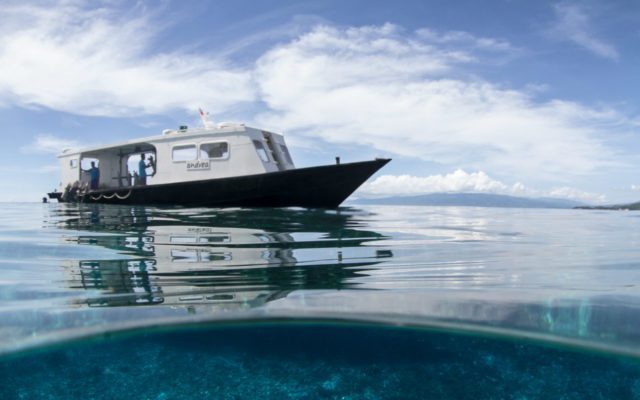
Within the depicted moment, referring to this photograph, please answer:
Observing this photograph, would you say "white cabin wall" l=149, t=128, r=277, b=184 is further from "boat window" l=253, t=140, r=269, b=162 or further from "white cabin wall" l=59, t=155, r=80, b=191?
"white cabin wall" l=59, t=155, r=80, b=191

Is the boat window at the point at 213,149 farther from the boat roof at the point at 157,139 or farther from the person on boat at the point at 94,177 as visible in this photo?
the person on boat at the point at 94,177

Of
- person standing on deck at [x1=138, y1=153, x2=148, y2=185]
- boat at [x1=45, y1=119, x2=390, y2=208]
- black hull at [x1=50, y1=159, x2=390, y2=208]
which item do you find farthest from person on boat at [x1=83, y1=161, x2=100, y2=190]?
black hull at [x1=50, y1=159, x2=390, y2=208]

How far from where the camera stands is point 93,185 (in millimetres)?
19281

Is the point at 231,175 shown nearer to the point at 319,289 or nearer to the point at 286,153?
the point at 286,153

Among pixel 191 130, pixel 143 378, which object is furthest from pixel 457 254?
pixel 191 130

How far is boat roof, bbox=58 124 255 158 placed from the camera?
15.2 metres

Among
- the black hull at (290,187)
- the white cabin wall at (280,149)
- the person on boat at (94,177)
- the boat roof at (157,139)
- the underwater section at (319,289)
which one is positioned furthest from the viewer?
the person on boat at (94,177)

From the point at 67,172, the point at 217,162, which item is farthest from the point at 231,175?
the point at 67,172

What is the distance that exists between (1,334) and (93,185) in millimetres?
17951

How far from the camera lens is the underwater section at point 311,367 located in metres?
3.00

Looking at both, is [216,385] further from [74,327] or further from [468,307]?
[468,307]

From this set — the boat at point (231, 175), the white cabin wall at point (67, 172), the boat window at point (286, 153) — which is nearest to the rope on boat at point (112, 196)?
the boat at point (231, 175)

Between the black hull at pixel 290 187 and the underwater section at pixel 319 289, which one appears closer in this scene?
the underwater section at pixel 319 289

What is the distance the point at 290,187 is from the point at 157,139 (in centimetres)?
586
